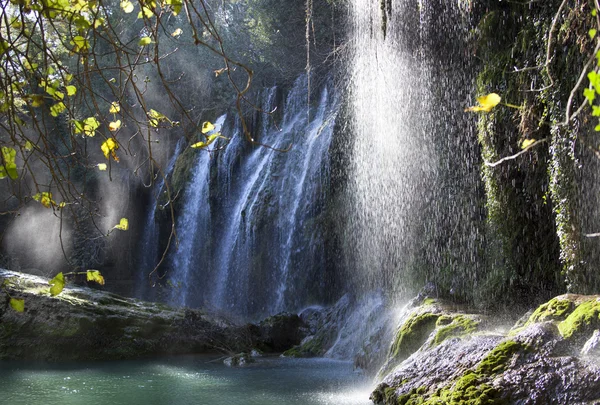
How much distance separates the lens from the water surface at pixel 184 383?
6227 mm

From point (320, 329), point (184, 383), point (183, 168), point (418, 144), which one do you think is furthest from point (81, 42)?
point (183, 168)

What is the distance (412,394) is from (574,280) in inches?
67.2

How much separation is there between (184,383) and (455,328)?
3.76 metres

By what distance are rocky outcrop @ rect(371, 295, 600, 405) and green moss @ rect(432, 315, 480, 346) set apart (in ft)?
0.14

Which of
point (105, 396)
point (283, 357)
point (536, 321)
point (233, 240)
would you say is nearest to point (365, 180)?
point (283, 357)

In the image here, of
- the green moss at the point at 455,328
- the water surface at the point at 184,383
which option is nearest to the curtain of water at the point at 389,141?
the water surface at the point at 184,383

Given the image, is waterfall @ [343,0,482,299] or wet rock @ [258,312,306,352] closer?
waterfall @ [343,0,482,299]

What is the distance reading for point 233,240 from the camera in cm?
1507

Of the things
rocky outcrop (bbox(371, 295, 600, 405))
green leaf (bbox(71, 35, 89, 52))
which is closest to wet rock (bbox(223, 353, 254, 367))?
rocky outcrop (bbox(371, 295, 600, 405))

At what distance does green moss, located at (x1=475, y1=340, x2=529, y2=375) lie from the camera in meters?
3.77

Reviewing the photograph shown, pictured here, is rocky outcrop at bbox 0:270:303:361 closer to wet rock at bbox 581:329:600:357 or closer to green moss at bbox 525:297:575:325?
green moss at bbox 525:297:575:325

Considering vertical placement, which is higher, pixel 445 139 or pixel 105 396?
pixel 445 139

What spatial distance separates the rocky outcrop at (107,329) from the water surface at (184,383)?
60 cm

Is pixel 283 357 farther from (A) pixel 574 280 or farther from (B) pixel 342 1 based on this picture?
(B) pixel 342 1
